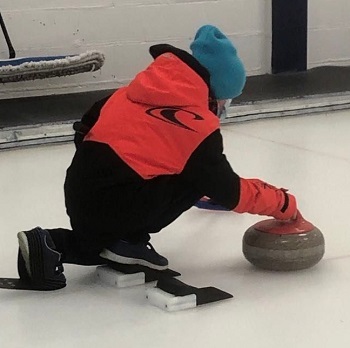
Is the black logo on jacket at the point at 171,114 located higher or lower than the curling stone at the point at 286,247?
higher

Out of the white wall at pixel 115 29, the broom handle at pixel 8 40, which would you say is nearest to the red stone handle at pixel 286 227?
the broom handle at pixel 8 40

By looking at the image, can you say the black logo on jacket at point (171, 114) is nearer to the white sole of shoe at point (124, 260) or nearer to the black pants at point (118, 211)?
the black pants at point (118, 211)

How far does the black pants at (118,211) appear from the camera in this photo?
1825mm

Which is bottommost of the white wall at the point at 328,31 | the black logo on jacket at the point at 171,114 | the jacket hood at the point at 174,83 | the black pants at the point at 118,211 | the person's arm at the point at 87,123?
the white wall at the point at 328,31

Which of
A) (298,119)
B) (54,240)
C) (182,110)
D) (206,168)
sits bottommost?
(298,119)

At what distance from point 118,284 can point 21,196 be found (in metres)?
0.96

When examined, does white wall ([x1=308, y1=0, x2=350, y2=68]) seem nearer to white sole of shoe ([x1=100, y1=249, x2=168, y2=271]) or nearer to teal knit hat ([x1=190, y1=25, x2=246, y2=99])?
teal knit hat ([x1=190, y1=25, x2=246, y2=99])

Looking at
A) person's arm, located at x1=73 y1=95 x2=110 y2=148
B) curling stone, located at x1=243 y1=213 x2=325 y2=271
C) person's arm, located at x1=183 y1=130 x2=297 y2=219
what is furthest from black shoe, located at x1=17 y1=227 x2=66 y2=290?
curling stone, located at x1=243 y1=213 x2=325 y2=271

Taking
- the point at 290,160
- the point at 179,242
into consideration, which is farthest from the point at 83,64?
the point at 179,242

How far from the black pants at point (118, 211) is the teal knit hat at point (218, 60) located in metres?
0.23

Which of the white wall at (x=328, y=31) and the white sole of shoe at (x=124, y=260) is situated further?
the white wall at (x=328, y=31)

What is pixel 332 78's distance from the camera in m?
4.94

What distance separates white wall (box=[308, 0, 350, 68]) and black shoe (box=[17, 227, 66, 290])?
12.7ft

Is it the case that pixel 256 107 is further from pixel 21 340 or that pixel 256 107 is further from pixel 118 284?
pixel 21 340
